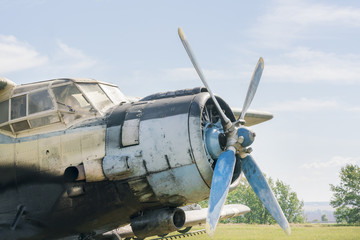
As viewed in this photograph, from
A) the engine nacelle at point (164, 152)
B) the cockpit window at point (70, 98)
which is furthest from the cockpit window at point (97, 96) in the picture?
the engine nacelle at point (164, 152)

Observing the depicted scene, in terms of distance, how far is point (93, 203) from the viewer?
1005 centimetres

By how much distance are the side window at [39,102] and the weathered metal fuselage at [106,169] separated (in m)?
0.60

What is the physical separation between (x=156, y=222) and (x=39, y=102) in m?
3.87

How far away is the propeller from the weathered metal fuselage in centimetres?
28

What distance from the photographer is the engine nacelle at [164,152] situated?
30.6 ft

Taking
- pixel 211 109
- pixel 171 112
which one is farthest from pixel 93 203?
pixel 211 109

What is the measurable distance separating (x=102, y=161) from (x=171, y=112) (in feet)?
5.73

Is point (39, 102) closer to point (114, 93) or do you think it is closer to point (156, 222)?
point (114, 93)

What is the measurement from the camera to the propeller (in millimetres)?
9242

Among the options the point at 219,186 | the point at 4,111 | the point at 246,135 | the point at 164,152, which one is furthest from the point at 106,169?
the point at 4,111

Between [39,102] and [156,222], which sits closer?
[156,222]

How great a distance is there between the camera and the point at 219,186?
935 centimetres

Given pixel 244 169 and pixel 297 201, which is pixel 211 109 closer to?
pixel 244 169

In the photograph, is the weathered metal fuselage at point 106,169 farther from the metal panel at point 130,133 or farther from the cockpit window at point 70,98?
the cockpit window at point 70,98
